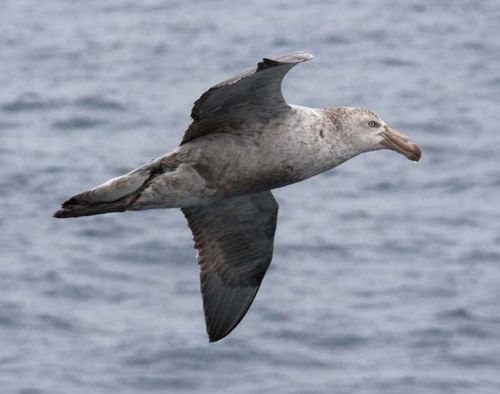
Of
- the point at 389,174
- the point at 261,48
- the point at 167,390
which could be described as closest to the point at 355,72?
the point at 261,48

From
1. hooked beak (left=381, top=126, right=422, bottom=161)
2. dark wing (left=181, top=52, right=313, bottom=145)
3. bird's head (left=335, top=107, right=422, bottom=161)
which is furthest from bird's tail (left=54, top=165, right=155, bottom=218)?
hooked beak (left=381, top=126, right=422, bottom=161)

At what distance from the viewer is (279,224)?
22438mm

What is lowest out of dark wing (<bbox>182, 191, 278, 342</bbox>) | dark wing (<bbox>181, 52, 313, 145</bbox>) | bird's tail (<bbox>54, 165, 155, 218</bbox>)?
dark wing (<bbox>182, 191, 278, 342</bbox>)

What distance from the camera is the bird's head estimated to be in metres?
12.2

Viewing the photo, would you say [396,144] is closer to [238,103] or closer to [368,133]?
[368,133]

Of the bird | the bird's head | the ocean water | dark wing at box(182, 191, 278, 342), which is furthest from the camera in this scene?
the ocean water

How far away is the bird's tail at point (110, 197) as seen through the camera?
468 inches

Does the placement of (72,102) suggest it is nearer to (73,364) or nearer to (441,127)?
(441,127)

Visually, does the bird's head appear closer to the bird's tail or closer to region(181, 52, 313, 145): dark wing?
region(181, 52, 313, 145): dark wing

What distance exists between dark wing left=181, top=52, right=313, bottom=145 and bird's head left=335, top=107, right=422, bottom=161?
1.81ft

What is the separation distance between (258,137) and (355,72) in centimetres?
1708

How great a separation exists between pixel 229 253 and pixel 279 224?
9.09 m

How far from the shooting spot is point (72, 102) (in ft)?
91.0

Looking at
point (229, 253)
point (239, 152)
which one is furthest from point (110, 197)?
point (229, 253)
